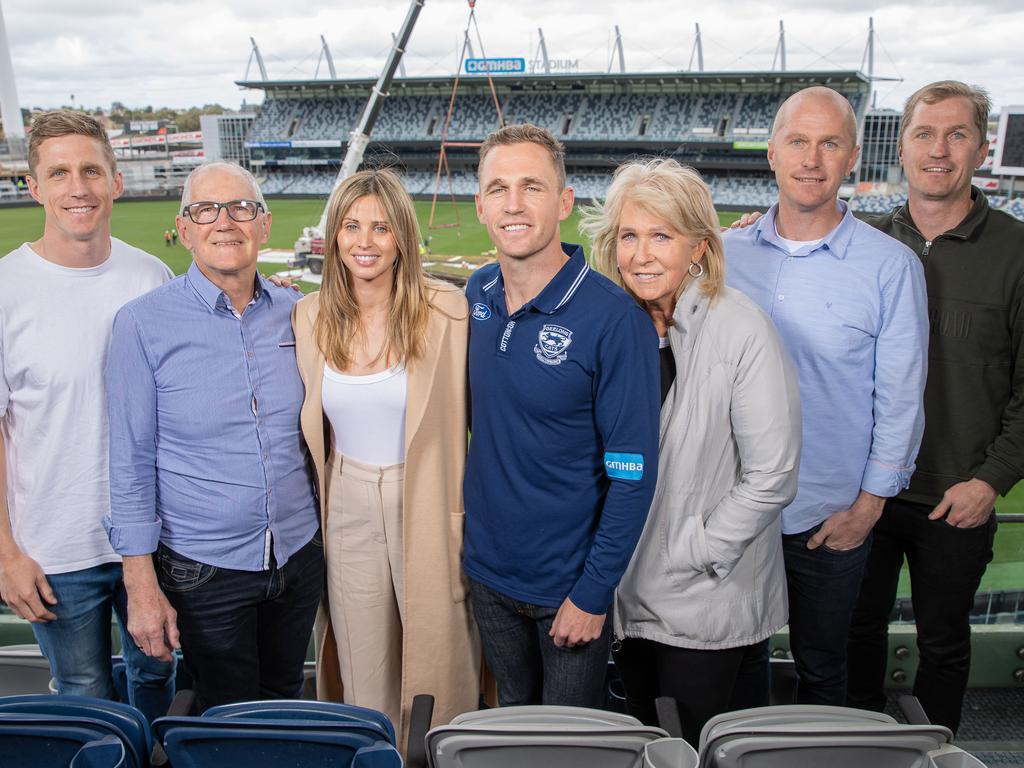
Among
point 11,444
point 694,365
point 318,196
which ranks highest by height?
point 318,196

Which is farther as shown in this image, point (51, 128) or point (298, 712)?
point (51, 128)

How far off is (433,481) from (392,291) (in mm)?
475

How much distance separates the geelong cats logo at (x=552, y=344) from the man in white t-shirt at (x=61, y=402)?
111cm

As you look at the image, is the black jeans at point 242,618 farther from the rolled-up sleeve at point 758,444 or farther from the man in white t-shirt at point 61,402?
the rolled-up sleeve at point 758,444

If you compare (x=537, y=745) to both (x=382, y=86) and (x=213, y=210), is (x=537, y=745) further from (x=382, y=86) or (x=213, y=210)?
(x=382, y=86)

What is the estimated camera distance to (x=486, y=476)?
1.77m

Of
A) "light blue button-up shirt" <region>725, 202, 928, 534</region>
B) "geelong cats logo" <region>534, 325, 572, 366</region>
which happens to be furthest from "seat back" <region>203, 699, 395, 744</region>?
"light blue button-up shirt" <region>725, 202, 928, 534</region>

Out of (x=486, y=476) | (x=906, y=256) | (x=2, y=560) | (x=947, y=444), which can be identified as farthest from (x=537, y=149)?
(x=2, y=560)

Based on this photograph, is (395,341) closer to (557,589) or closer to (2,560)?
(557,589)

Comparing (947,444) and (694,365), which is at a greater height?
(694,365)

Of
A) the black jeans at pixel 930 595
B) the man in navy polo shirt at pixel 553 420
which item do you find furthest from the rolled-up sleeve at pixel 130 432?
the black jeans at pixel 930 595

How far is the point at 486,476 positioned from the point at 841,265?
107 centimetres

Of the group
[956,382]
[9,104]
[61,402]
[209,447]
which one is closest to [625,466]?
[209,447]

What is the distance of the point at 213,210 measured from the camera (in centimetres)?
184
